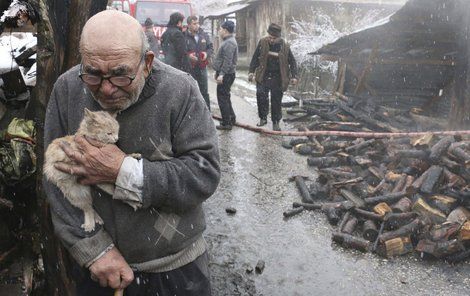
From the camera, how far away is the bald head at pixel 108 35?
5.72 ft

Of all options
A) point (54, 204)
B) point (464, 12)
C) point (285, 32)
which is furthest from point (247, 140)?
point (285, 32)

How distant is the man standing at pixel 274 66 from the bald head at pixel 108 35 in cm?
808

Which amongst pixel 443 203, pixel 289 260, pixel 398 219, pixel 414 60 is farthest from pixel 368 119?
pixel 289 260

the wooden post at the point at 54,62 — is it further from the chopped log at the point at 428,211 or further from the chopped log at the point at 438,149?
the chopped log at the point at 438,149

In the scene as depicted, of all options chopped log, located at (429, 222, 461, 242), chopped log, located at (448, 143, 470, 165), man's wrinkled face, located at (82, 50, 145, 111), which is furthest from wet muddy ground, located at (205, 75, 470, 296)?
man's wrinkled face, located at (82, 50, 145, 111)

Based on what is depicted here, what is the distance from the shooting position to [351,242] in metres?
4.88

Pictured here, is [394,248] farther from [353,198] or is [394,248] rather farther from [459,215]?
[353,198]

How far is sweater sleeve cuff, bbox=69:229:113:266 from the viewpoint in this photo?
194 centimetres

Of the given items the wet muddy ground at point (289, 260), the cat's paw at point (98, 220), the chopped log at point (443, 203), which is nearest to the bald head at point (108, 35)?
the cat's paw at point (98, 220)

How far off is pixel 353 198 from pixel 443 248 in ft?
5.22

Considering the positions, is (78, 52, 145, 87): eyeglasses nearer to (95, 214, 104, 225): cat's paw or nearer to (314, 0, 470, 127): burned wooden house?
(95, 214, 104, 225): cat's paw

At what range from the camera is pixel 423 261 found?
15.3ft

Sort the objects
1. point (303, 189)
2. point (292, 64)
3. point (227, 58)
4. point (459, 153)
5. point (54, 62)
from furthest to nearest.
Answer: point (292, 64), point (227, 58), point (303, 189), point (459, 153), point (54, 62)

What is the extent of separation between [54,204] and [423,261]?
427cm
